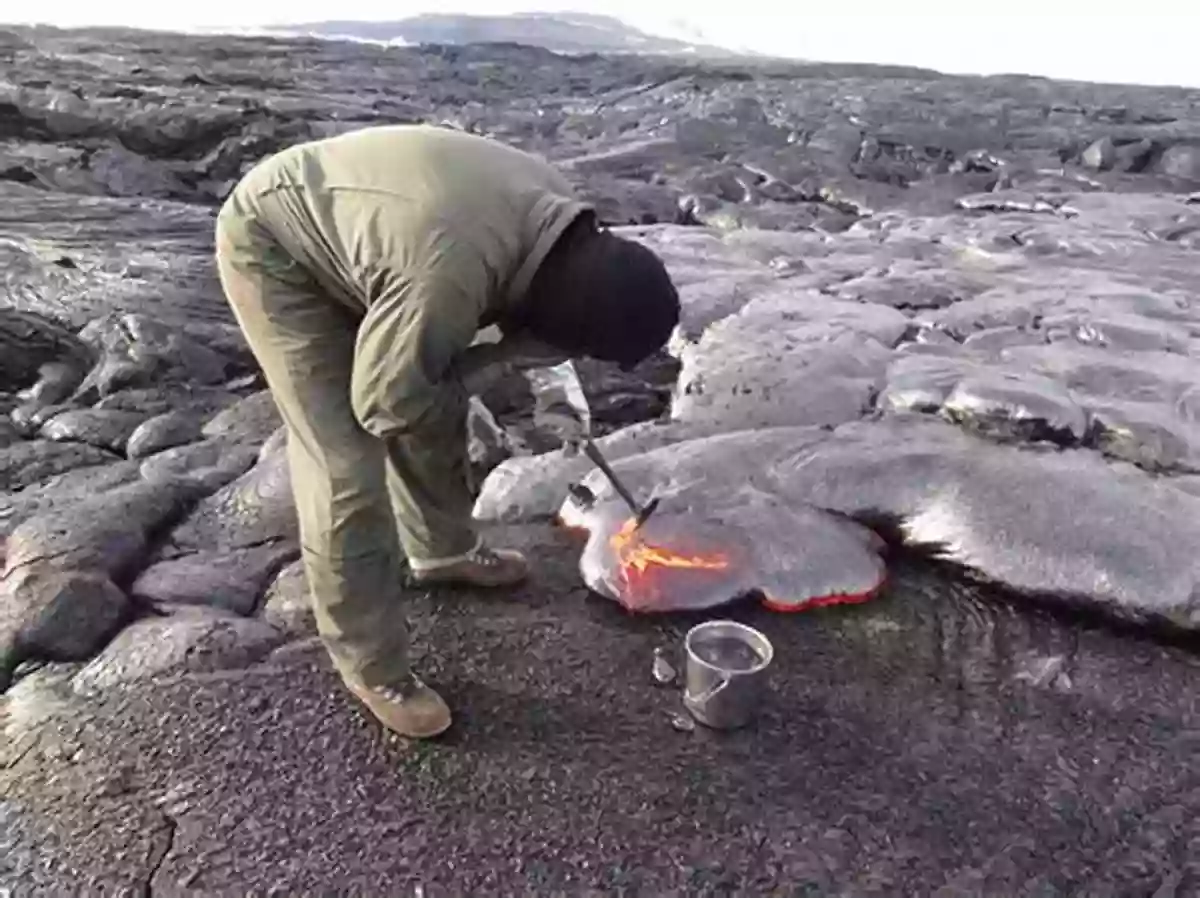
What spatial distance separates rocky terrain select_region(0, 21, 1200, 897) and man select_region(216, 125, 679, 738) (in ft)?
1.20

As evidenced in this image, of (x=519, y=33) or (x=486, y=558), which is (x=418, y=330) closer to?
(x=486, y=558)

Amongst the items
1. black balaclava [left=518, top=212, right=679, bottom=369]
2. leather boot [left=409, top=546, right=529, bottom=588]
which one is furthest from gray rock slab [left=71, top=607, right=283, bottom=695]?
black balaclava [left=518, top=212, right=679, bottom=369]

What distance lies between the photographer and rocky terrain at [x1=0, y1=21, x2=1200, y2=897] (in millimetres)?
2555

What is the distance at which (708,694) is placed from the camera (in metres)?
2.85

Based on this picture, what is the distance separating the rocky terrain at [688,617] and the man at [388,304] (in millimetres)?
365

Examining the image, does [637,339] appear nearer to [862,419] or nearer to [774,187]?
[862,419]

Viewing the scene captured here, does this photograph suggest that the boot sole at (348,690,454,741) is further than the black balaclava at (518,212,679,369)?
Yes

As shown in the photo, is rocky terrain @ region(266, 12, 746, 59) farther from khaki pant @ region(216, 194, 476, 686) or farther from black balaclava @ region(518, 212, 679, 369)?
black balaclava @ region(518, 212, 679, 369)

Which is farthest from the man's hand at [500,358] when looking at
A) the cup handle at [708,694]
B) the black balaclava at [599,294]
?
the cup handle at [708,694]

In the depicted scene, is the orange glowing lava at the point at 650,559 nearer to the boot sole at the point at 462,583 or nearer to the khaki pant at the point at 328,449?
the boot sole at the point at 462,583

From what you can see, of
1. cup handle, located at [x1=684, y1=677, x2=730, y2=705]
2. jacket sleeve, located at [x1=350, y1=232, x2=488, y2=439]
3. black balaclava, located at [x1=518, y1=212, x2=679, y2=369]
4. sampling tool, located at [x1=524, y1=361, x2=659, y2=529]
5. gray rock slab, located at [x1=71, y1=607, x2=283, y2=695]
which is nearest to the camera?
jacket sleeve, located at [x1=350, y1=232, x2=488, y2=439]

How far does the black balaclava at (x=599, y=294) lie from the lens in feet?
8.10

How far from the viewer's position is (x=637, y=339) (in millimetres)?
2529

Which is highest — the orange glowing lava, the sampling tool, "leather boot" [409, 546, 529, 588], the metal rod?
the sampling tool
